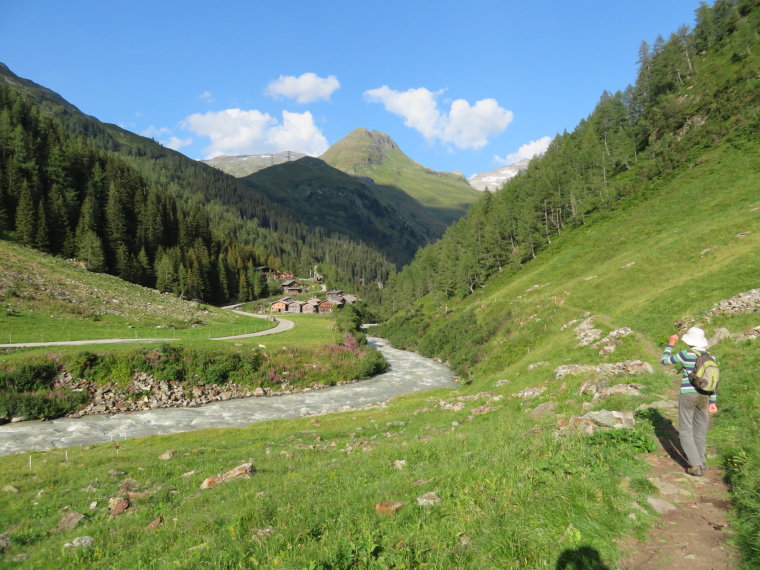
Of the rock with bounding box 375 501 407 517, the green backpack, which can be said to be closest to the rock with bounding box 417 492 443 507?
the rock with bounding box 375 501 407 517

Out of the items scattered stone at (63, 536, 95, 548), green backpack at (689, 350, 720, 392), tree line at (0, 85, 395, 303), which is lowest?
scattered stone at (63, 536, 95, 548)

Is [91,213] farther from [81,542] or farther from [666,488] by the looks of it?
[666,488]

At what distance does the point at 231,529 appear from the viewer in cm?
758

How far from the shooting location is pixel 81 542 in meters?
8.98

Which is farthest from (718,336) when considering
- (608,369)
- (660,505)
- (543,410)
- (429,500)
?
(429,500)

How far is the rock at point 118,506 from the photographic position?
11.2m

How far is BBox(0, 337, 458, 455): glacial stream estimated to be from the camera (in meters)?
26.6

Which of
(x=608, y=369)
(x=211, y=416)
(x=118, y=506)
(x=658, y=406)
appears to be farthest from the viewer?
(x=211, y=416)

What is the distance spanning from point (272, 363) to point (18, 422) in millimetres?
25508

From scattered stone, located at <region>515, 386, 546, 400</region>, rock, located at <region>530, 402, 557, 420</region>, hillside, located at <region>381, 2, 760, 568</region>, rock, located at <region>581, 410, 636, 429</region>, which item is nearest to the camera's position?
rock, located at <region>581, 410, 636, 429</region>

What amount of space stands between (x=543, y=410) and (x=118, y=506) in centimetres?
1751

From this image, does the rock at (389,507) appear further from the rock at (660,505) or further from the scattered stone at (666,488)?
the scattered stone at (666,488)

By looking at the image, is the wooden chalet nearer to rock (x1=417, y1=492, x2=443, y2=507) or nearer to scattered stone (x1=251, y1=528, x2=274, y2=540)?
scattered stone (x1=251, y1=528, x2=274, y2=540)

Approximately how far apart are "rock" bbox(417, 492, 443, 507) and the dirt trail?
3449 millimetres
